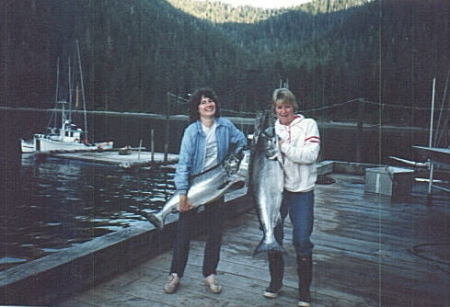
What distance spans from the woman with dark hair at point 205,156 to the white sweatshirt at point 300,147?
41 centimetres

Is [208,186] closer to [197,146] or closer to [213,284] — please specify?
[197,146]

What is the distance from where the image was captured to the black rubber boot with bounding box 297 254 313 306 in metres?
3.22

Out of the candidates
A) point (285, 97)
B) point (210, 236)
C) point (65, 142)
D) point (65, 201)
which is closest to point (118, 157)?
point (65, 142)

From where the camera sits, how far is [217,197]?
326 centimetres

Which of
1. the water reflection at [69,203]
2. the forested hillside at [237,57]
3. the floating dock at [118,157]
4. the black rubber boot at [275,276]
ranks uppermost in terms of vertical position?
the forested hillside at [237,57]

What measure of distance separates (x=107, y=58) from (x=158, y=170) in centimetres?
12586

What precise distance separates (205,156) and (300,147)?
2.56 feet

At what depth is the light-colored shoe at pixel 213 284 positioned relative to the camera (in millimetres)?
3457

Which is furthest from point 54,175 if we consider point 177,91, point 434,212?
point 177,91

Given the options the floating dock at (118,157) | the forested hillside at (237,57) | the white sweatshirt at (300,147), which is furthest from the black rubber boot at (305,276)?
the forested hillside at (237,57)

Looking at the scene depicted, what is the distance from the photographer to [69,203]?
15.0 meters

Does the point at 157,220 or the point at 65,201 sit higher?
the point at 157,220

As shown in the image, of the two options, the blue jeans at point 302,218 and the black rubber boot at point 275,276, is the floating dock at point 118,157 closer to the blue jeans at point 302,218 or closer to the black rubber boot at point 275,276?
the black rubber boot at point 275,276

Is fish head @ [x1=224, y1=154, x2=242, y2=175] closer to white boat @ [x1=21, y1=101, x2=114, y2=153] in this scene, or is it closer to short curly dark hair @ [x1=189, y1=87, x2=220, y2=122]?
short curly dark hair @ [x1=189, y1=87, x2=220, y2=122]
